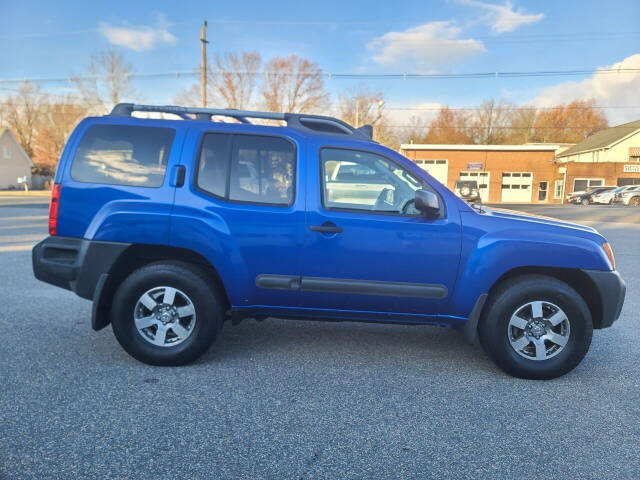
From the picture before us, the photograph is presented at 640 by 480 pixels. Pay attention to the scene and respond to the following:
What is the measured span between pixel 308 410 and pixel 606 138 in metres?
53.7

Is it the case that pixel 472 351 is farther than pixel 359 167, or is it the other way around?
pixel 472 351

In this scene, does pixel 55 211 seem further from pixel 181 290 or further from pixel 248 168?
pixel 248 168

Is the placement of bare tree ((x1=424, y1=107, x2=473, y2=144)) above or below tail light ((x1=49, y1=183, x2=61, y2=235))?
above

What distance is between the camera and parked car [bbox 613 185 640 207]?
31.4 m

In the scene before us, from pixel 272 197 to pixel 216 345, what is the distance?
1.52 m

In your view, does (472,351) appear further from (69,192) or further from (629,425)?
(69,192)

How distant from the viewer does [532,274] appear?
3.77 m

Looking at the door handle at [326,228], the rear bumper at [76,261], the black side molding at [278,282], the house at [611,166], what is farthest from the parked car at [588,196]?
the rear bumper at [76,261]

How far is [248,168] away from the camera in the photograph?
12.4 feet

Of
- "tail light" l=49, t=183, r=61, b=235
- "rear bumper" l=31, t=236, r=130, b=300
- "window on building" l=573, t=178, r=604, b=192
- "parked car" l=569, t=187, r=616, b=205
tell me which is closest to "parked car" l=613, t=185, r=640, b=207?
"parked car" l=569, t=187, r=616, b=205

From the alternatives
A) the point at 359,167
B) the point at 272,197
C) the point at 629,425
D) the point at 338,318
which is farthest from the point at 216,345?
the point at 629,425

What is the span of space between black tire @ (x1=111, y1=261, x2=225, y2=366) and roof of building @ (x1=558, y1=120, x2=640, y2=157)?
165 ft

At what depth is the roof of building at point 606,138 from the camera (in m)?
44.6

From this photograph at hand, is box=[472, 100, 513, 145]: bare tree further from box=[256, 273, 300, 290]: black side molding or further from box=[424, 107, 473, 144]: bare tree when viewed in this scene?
box=[256, 273, 300, 290]: black side molding
